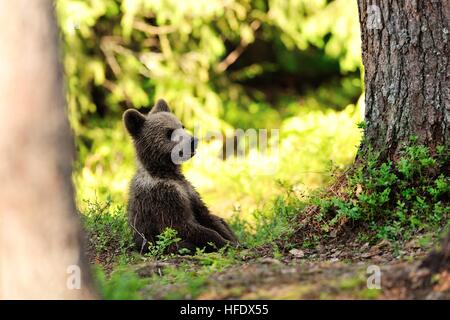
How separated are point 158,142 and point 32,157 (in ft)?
10.0

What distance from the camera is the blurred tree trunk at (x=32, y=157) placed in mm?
3951

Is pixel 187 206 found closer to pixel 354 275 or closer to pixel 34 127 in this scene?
pixel 354 275

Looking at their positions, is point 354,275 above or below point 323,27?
below

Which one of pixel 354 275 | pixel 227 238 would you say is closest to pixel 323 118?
pixel 227 238

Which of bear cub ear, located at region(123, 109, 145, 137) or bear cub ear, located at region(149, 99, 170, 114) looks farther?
bear cub ear, located at region(149, 99, 170, 114)

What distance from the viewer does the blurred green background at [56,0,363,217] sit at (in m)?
10.5

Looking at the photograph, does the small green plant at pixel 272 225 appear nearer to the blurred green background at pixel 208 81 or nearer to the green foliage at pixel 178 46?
the blurred green background at pixel 208 81

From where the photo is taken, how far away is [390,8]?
586 cm

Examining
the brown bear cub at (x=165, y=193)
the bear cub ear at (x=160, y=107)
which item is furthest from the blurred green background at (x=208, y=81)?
the brown bear cub at (x=165, y=193)

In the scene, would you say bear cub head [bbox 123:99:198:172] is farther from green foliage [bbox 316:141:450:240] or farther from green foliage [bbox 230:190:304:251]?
green foliage [bbox 316:141:450:240]

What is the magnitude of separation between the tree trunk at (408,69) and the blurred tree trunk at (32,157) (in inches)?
108

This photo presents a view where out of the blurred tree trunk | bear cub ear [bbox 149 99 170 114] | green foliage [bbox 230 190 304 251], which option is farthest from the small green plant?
the blurred tree trunk

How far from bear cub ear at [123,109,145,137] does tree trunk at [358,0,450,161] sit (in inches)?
82.3

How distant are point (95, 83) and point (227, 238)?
21.4 ft
